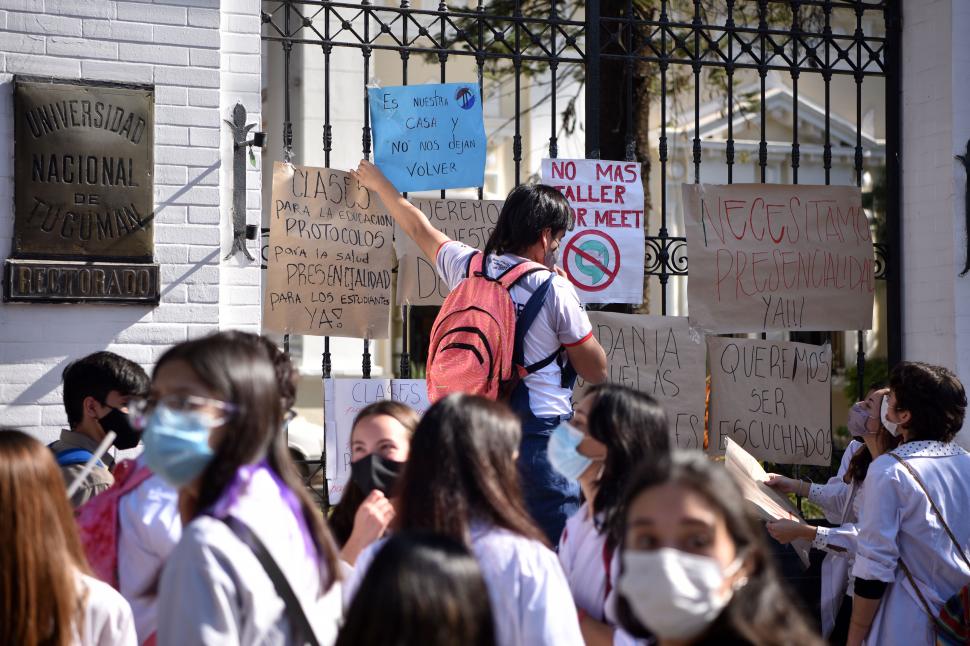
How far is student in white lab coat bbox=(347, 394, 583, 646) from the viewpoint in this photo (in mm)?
2682

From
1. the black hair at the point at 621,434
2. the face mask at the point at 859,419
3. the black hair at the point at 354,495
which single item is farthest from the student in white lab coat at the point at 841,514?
the black hair at the point at 354,495

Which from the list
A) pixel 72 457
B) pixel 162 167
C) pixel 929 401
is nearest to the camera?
pixel 72 457

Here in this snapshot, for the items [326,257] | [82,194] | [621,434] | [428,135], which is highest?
[428,135]

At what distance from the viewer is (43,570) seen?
8.55 ft

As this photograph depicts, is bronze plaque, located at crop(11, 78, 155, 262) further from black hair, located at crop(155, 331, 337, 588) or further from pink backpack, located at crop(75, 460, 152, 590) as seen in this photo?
black hair, located at crop(155, 331, 337, 588)

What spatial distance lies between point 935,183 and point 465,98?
282 cm

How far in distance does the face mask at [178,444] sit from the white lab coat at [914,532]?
2.90 meters

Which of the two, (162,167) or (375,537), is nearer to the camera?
(375,537)

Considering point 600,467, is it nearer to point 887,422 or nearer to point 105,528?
point 105,528

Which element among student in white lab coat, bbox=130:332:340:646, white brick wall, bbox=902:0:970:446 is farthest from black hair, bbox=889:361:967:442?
student in white lab coat, bbox=130:332:340:646

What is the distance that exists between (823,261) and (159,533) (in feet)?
15.3

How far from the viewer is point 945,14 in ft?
21.9

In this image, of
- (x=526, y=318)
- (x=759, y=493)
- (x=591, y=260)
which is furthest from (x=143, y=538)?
(x=591, y=260)

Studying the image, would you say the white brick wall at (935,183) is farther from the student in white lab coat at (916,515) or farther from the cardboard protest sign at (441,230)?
the cardboard protest sign at (441,230)
